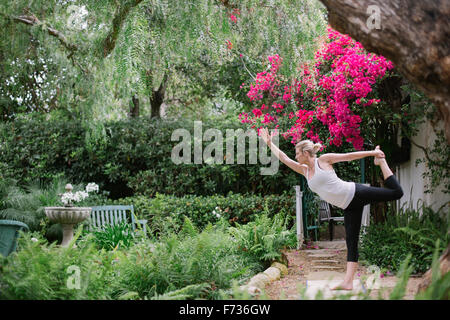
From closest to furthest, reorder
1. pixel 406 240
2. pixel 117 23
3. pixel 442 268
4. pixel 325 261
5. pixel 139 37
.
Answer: pixel 442 268 → pixel 139 37 → pixel 406 240 → pixel 117 23 → pixel 325 261

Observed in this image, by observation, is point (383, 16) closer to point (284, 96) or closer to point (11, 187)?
point (284, 96)

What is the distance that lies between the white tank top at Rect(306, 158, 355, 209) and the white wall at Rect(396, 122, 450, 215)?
2.19m

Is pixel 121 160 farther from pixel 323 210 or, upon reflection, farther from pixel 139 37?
pixel 139 37

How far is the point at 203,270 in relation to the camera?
4.34m

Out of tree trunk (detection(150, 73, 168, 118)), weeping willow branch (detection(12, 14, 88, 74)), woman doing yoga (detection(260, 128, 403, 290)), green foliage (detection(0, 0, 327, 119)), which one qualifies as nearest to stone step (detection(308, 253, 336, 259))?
woman doing yoga (detection(260, 128, 403, 290))

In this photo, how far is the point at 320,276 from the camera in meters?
5.56

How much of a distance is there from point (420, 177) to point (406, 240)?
6.69 feet

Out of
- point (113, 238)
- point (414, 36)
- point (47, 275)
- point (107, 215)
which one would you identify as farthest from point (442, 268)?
point (107, 215)

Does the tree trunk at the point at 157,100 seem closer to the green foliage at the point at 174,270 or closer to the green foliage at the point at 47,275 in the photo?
the green foliage at the point at 174,270

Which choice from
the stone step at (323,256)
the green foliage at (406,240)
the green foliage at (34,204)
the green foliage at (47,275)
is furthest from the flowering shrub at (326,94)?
the green foliage at (34,204)

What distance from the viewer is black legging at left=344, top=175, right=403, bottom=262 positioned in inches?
162

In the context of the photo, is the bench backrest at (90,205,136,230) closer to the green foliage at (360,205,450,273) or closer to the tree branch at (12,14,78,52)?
the tree branch at (12,14,78,52)

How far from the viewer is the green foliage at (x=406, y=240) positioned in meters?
4.82

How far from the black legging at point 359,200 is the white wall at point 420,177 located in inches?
81.0
